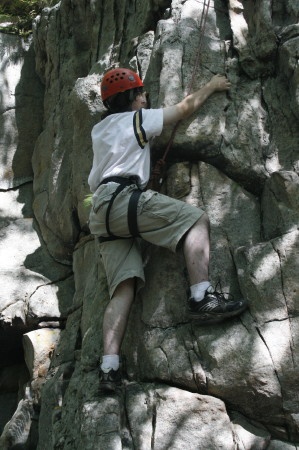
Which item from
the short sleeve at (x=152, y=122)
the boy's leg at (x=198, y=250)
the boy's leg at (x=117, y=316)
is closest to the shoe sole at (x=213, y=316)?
the boy's leg at (x=198, y=250)

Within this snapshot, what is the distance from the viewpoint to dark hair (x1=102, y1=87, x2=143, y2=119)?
22.9ft

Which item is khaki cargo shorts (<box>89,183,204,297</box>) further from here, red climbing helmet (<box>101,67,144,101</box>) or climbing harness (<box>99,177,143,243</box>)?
red climbing helmet (<box>101,67,144,101</box>)

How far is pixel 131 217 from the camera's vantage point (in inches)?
249

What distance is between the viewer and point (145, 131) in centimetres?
666

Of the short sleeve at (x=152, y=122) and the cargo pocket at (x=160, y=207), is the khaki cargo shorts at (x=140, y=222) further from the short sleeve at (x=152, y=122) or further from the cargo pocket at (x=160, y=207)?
the short sleeve at (x=152, y=122)

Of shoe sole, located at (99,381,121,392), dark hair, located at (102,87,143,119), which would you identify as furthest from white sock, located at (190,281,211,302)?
dark hair, located at (102,87,143,119)

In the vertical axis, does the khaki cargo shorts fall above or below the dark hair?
below

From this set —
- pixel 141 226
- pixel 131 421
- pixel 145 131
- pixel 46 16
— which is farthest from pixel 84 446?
pixel 46 16

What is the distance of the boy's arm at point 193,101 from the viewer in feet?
22.3

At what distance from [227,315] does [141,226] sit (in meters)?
1.28

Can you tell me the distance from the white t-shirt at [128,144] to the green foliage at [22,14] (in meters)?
6.18

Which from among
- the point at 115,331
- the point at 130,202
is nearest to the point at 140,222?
the point at 130,202

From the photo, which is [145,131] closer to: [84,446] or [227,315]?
[227,315]

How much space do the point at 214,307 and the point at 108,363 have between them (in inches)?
46.3
